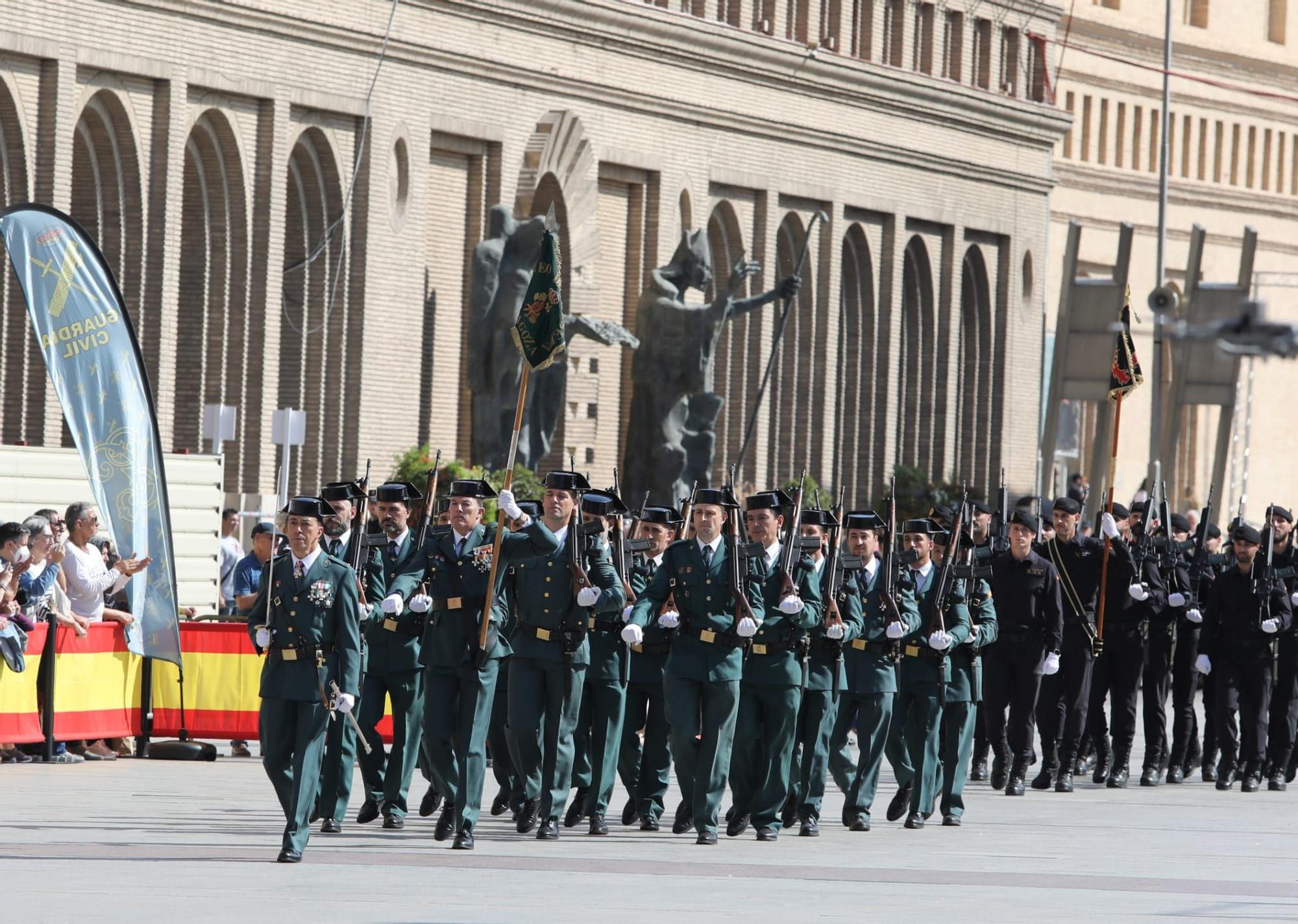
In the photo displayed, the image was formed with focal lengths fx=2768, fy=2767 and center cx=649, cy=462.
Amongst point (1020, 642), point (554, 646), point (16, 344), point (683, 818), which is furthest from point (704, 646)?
point (16, 344)

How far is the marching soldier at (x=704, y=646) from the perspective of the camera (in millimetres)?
14445

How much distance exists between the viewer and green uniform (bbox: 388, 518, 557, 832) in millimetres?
13883

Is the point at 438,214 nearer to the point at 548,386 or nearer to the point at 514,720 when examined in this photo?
the point at 548,386

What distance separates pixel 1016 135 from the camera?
170 feet

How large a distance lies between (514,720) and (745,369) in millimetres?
30975

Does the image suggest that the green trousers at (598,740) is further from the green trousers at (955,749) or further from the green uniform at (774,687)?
the green trousers at (955,749)

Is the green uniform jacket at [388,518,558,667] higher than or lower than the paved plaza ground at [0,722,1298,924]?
higher

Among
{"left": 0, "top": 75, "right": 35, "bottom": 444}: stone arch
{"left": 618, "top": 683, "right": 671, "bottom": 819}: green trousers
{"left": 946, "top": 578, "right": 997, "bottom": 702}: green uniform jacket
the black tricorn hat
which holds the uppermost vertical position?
{"left": 0, "top": 75, "right": 35, "bottom": 444}: stone arch

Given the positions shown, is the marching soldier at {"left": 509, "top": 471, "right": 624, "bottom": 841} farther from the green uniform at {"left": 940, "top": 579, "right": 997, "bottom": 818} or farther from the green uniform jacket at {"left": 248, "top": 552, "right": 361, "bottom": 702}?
the green uniform at {"left": 940, "top": 579, "right": 997, "bottom": 818}

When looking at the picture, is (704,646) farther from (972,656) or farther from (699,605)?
(972,656)

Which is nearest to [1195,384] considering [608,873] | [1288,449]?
[608,873]

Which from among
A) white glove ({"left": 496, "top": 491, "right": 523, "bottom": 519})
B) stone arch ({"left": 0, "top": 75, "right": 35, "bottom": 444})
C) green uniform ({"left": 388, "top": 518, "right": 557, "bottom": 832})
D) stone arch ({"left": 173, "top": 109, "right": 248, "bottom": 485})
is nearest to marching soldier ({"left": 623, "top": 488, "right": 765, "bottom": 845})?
green uniform ({"left": 388, "top": 518, "right": 557, "bottom": 832})

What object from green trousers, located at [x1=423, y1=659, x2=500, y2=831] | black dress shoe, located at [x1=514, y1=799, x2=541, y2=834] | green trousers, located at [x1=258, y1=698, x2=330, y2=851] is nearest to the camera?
green trousers, located at [x1=258, y1=698, x2=330, y2=851]

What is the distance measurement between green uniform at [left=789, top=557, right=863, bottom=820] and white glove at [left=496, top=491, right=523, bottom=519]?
2019mm
